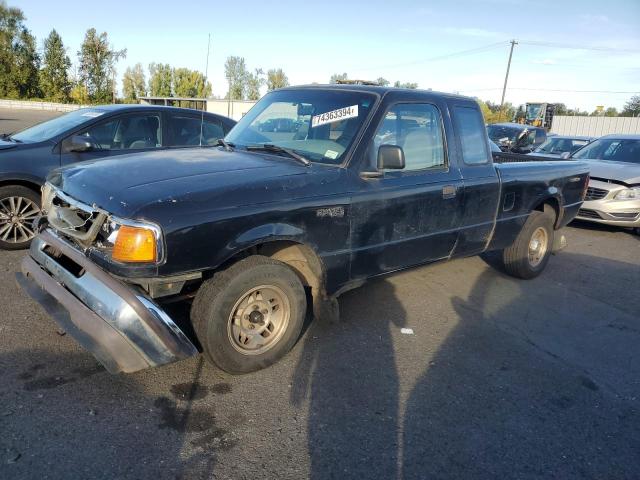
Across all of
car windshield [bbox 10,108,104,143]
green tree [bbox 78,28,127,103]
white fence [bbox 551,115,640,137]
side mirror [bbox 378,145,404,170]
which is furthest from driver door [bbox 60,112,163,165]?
green tree [bbox 78,28,127,103]

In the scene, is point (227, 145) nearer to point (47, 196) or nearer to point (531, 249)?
point (47, 196)

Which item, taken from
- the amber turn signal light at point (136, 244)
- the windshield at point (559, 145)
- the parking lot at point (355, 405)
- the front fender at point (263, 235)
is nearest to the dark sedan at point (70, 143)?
the parking lot at point (355, 405)

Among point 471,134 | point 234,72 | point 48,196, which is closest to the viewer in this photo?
point 48,196

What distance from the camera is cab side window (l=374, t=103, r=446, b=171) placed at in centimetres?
A: 398

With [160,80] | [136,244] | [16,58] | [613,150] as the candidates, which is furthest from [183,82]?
[136,244]

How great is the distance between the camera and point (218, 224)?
116 inches

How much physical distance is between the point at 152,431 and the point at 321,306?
148cm

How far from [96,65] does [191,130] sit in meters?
66.8

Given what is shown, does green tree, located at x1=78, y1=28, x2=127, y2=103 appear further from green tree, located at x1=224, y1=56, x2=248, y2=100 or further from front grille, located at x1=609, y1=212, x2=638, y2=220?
front grille, located at x1=609, y1=212, x2=638, y2=220

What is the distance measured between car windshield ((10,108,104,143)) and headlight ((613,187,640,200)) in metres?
7.98

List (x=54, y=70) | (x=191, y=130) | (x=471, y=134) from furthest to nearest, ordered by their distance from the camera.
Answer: (x=54, y=70) → (x=191, y=130) → (x=471, y=134)

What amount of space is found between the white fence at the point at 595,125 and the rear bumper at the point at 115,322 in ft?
140

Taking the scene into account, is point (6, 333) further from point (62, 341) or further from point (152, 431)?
point (152, 431)

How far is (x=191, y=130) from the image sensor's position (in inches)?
257
